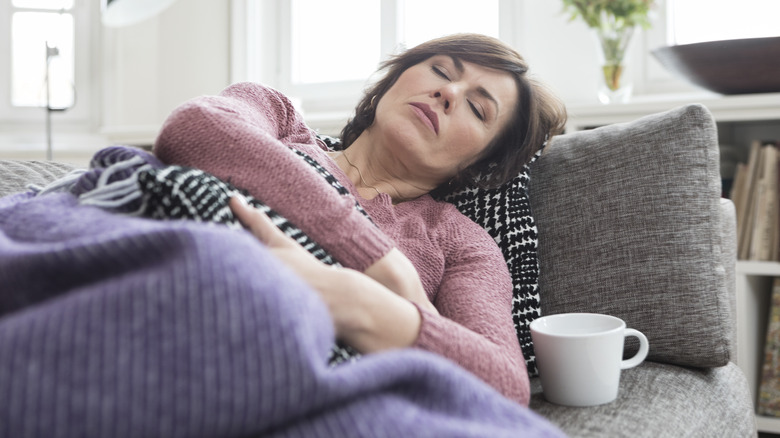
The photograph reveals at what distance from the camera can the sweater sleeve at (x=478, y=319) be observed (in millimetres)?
792

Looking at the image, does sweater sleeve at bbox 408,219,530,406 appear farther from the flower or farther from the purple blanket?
the flower

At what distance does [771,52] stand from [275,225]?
138cm

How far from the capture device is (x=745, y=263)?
72.2 inches

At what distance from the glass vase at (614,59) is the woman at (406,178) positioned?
852mm

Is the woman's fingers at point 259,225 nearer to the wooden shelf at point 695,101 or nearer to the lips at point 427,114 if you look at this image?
→ the lips at point 427,114

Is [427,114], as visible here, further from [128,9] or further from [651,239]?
Result: [128,9]

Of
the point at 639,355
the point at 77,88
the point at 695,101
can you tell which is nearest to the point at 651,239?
the point at 639,355

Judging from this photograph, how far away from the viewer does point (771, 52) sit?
1.67 meters

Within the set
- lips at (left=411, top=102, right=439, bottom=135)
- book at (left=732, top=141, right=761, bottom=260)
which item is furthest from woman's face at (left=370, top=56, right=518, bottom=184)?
book at (left=732, top=141, right=761, bottom=260)

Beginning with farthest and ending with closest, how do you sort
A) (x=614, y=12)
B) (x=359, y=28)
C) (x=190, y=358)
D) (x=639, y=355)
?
(x=359, y=28)
(x=614, y=12)
(x=639, y=355)
(x=190, y=358)

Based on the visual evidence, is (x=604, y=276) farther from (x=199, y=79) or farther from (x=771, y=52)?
(x=199, y=79)

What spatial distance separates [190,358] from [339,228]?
0.39 metres

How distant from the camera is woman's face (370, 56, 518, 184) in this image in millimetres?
1204

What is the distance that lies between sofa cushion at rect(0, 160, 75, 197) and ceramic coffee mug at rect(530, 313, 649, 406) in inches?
30.7
